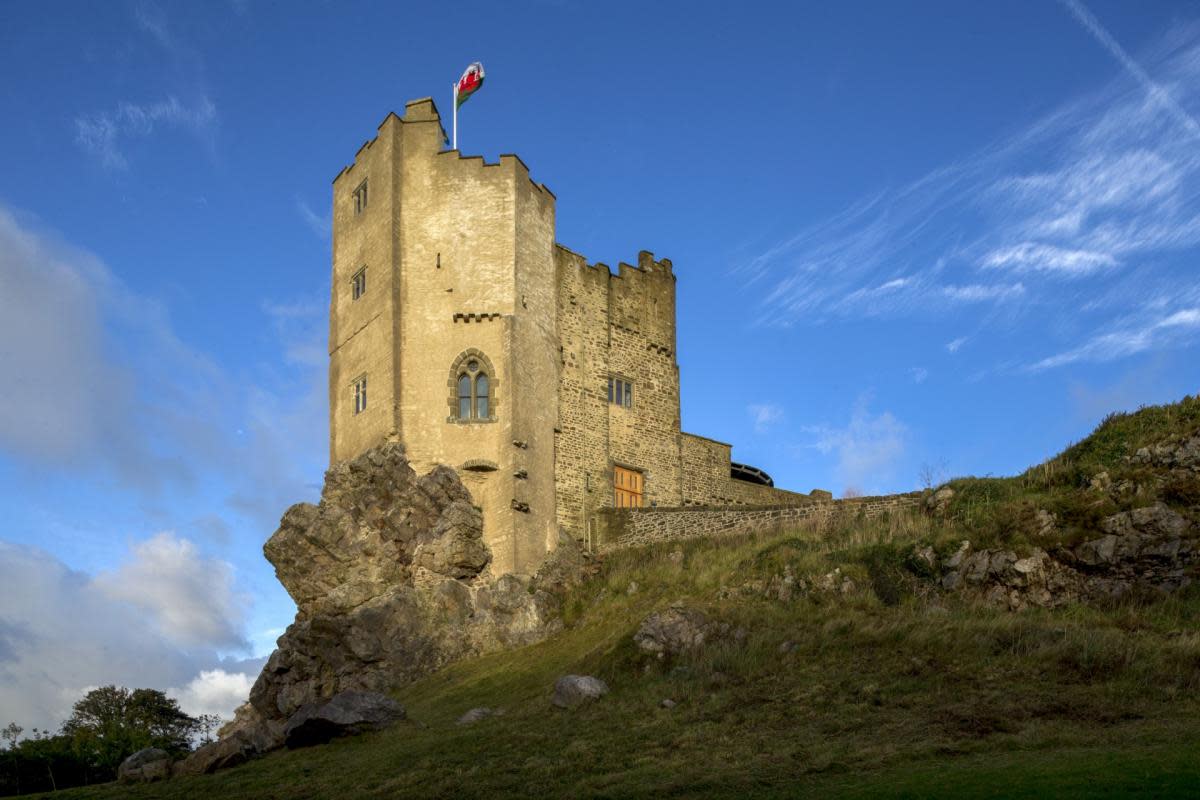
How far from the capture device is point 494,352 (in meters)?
39.6

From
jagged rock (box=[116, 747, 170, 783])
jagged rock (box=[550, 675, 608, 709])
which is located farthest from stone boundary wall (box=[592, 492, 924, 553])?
jagged rock (box=[116, 747, 170, 783])

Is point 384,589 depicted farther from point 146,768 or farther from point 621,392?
point 621,392

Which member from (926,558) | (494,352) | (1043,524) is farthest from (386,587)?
(1043,524)

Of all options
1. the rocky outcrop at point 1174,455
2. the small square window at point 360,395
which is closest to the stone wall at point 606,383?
the small square window at point 360,395

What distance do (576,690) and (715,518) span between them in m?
12.3

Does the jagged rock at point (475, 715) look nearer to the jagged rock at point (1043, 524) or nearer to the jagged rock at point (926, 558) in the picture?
the jagged rock at point (926, 558)

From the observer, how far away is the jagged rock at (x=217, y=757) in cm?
2914

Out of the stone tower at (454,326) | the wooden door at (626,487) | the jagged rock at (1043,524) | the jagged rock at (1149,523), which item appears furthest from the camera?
the wooden door at (626,487)

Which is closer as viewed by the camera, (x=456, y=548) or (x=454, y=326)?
(x=456, y=548)

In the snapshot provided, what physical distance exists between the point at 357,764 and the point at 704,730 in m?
7.19

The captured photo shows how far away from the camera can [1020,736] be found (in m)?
19.8

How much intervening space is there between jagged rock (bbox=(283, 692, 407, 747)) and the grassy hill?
440mm

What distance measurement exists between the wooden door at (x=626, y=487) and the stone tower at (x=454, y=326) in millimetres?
3128

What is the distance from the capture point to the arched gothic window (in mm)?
39344
